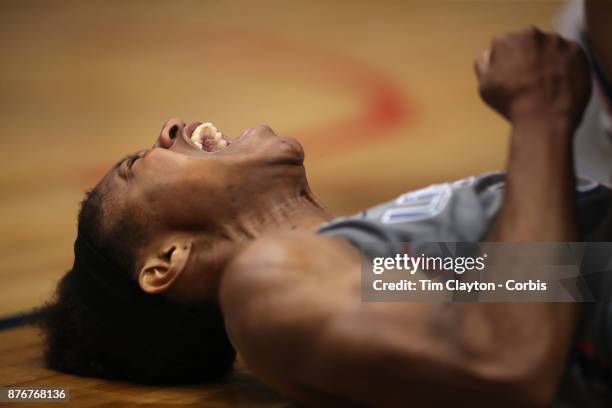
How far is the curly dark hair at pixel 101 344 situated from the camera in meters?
1.80

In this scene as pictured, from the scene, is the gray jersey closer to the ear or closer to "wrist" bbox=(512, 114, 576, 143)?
"wrist" bbox=(512, 114, 576, 143)

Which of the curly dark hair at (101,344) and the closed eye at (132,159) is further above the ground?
the closed eye at (132,159)

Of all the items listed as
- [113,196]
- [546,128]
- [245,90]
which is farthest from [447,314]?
[245,90]

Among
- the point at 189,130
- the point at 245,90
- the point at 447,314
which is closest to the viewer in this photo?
the point at 447,314

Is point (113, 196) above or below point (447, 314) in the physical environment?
above

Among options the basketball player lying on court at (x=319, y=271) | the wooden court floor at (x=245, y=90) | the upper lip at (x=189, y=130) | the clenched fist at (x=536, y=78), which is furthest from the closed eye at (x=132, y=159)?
the wooden court floor at (x=245, y=90)

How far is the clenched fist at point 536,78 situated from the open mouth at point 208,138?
0.72 metres

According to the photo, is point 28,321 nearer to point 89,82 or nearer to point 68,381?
point 68,381

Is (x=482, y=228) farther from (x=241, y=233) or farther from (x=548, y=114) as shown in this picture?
(x=241, y=233)

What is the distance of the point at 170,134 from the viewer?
186cm

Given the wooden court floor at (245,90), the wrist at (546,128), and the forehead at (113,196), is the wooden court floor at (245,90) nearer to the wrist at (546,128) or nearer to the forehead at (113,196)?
the forehead at (113,196)

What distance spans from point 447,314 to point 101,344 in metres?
0.92

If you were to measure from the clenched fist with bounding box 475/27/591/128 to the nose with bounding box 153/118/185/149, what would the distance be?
723 millimetres

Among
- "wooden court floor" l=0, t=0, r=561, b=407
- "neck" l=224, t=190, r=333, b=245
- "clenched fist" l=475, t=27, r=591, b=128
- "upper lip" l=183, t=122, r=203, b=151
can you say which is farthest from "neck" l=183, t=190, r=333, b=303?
"wooden court floor" l=0, t=0, r=561, b=407
